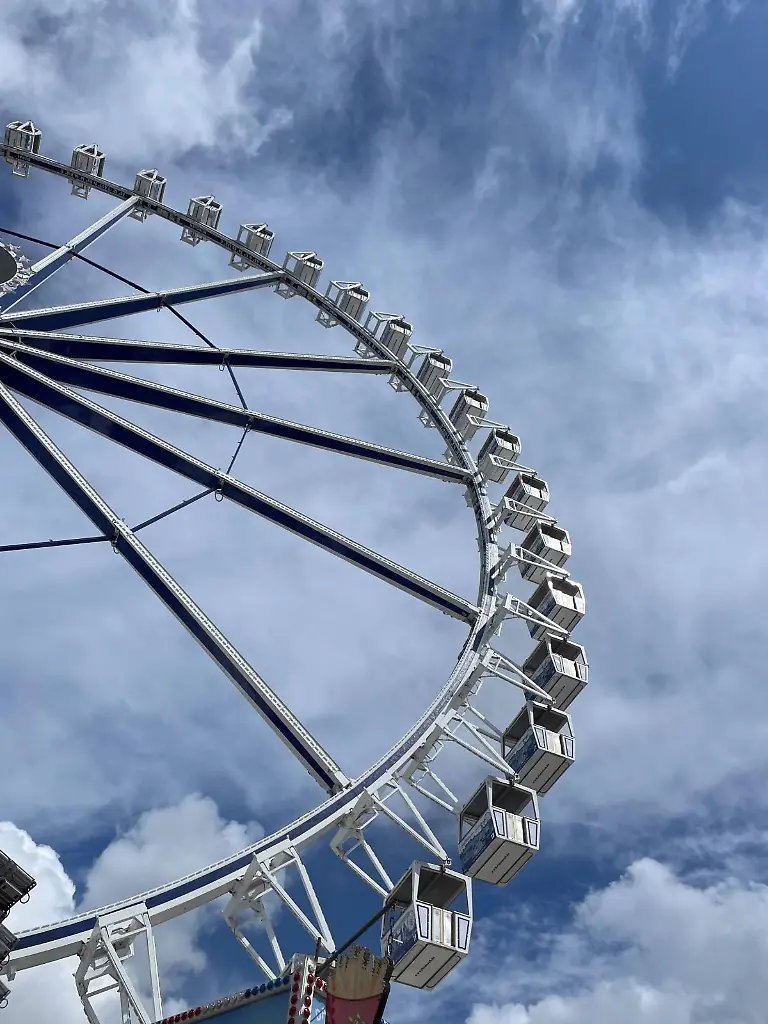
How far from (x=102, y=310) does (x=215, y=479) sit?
5.41 metres

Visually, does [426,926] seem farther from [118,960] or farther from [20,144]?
[20,144]

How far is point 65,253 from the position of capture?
2361cm

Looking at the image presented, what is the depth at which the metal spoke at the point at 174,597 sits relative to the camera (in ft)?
54.7

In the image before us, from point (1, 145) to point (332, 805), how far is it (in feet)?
70.8

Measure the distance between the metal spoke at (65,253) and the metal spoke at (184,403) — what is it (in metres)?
1.92

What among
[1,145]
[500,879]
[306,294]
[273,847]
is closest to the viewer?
[273,847]

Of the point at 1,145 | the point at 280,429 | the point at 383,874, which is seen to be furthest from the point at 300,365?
the point at 383,874

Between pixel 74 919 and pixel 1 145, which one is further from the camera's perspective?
pixel 1 145

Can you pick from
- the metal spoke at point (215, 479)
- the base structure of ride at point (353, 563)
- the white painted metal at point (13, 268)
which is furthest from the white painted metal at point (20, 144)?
the metal spoke at point (215, 479)

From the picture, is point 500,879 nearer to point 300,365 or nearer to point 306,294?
point 300,365

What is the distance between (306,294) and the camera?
30.1 metres

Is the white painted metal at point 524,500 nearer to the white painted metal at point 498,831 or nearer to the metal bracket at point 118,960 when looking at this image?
the white painted metal at point 498,831

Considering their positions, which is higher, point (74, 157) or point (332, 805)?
point (74, 157)

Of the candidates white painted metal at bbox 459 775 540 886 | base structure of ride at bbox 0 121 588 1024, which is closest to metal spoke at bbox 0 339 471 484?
base structure of ride at bbox 0 121 588 1024
